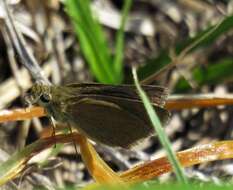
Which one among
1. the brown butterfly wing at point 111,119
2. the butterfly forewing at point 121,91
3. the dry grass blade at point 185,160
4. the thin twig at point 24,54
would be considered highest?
the thin twig at point 24,54

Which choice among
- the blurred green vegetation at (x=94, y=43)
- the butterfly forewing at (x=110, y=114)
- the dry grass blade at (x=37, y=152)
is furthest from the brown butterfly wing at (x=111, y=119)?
the blurred green vegetation at (x=94, y=43)

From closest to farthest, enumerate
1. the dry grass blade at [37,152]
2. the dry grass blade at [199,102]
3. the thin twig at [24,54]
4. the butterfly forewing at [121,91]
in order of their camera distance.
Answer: the dry grass blade at [37,152] → the butterfly forewing at [121,91] → the dry grass blade at [199,102] → the thin twig at [24,54]

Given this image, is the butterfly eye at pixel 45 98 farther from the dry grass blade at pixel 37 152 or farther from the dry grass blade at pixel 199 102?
the dry grass blade at pixel 199 102

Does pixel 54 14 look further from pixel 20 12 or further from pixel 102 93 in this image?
pixel 102 93

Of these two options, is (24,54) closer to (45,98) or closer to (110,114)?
(45,98)

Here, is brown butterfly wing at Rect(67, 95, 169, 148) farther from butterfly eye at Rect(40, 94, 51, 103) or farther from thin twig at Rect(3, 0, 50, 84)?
thin twig at Rect(3, 0, 50, 84)

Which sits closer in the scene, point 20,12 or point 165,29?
point 20,12

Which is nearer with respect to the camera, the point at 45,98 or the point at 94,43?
the point at 45,98

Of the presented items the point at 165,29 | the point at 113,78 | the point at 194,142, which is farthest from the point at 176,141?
the point at 165,29

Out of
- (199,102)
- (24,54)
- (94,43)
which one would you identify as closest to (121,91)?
(199,102)

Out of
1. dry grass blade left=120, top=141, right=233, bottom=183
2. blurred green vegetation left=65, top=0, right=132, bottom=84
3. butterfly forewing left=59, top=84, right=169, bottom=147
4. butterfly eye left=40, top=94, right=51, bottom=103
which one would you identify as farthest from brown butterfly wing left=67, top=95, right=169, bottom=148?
blurred green vegetation left=65, top=0, right=132, bottom=84

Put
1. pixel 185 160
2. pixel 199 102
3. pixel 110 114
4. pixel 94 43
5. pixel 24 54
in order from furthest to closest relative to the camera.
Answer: pixel 94 43 → pixel 24 54 → pixel 199 102 → pixel 110 114 → pixel 185 160
